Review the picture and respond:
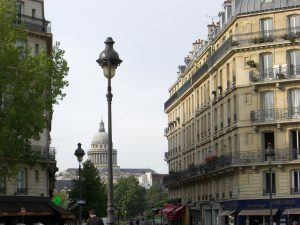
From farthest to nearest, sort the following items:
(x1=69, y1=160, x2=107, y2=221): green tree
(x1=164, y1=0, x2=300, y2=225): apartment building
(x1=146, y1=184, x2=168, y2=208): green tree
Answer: (x1=146, y1=184, x2=168, y2=208): green tree, (x1=69, y1=160, x2=107, y2=221): green tree, (x1=164, y1=0, x2=300, y2=225): apartment building

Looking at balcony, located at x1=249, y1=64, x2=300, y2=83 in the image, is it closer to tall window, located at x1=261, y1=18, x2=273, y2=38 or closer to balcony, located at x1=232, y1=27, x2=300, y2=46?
balcony, located at x1=232, y1=27, x2=300, y2=46

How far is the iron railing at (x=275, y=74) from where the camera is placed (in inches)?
1997

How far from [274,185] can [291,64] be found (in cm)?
819

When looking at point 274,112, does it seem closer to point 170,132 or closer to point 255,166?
point 255,166

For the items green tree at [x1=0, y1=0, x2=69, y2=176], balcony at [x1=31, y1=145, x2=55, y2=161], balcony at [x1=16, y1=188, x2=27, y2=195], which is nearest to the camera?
green tree at [x1=0, y1=0, x2=69, y2=176]

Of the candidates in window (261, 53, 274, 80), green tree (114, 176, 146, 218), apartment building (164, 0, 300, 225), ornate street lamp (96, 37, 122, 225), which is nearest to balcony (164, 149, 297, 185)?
apartment building (164, 0, 300, 225)

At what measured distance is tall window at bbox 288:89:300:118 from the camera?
Result: 50.6 meters

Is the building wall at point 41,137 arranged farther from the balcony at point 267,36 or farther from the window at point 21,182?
the balcony at point 267,36

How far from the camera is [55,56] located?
1283 inches

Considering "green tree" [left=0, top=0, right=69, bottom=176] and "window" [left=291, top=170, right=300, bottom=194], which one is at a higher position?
"green tree" [left=0, top=0, right=69, bottom=176]

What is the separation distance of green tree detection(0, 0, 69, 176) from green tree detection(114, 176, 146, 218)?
142 meters

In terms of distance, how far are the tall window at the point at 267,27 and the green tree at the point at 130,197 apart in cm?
12347

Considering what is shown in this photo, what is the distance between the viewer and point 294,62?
51031 millimetres

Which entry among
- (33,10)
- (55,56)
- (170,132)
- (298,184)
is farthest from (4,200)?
(170,132)
